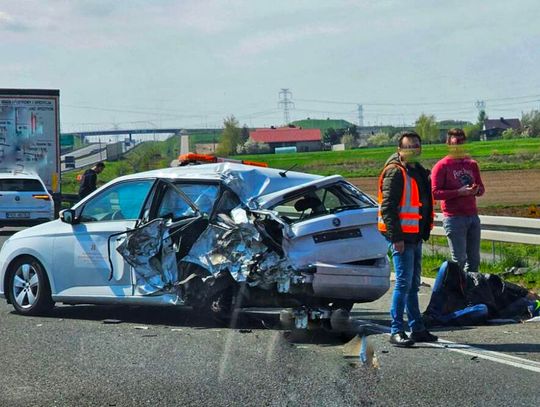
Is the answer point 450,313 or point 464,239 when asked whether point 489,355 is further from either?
point 464,239

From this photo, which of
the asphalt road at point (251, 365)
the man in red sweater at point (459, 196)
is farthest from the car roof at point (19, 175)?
the man in red sweater at point (459, 196)

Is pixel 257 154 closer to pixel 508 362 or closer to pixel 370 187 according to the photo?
pixel 370 187

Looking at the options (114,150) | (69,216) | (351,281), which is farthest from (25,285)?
(114,150)

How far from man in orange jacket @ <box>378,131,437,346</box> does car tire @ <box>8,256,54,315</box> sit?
3998mm

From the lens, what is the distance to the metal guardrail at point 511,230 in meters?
11.8

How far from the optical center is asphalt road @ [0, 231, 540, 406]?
607 centimetres

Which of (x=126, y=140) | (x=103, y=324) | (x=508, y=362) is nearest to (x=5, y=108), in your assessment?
(x=103, y=324)

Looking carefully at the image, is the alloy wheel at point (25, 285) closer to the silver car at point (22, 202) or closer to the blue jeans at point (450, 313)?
the blue jeans at point (450, 313)

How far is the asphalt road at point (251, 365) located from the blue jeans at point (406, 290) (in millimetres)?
249

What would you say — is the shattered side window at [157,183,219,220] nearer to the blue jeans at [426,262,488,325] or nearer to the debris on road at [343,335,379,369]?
the debris on road at [343,335,379,369]

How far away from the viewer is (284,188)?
8.95 meters

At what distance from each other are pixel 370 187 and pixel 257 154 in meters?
5.23

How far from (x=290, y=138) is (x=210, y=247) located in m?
42.7

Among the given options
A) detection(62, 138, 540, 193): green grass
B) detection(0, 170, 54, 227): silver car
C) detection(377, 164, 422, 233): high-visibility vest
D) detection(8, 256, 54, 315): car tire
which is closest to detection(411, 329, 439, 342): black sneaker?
detection(377, 164, 422, 233): high-visibility vest
